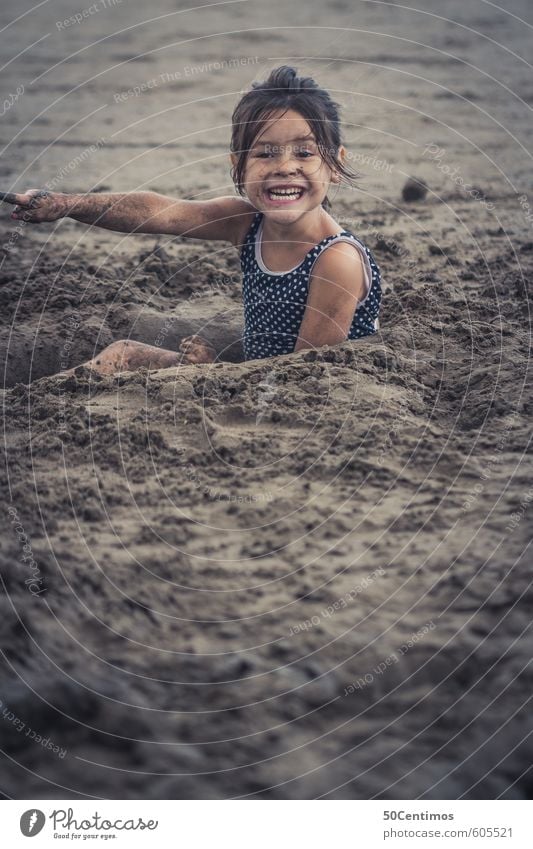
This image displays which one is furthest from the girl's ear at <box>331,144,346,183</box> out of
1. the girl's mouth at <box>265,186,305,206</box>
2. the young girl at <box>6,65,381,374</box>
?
the girl's mouth at <box>265,186,305,206</box>

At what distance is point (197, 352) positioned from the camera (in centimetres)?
359

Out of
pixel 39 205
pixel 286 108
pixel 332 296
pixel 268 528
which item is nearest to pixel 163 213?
pixel 39 205

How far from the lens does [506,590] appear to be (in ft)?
7.82

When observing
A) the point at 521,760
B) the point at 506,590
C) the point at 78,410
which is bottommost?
the point at 521,760

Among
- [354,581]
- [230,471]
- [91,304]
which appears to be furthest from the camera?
[91,304]

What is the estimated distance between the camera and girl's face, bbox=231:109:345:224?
324cm

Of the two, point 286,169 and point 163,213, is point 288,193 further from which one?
point 163,213

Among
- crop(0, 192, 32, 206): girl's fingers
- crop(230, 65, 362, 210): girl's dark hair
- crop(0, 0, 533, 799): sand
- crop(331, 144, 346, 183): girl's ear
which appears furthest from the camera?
crop(331, 144, 346, 183): girl's ear

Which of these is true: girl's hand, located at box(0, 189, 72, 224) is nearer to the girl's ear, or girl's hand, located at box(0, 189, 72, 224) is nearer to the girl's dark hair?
the girl's dark hair

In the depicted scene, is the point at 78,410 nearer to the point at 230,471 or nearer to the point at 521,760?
the point at 230,471

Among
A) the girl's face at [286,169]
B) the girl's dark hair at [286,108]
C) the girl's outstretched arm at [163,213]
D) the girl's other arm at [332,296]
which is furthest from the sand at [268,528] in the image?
the girl's dark hair at [286,108]

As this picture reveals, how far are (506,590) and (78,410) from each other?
145 cm

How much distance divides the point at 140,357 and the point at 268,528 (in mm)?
1170

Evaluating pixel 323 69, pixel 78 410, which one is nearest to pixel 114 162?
pixel 323 69
